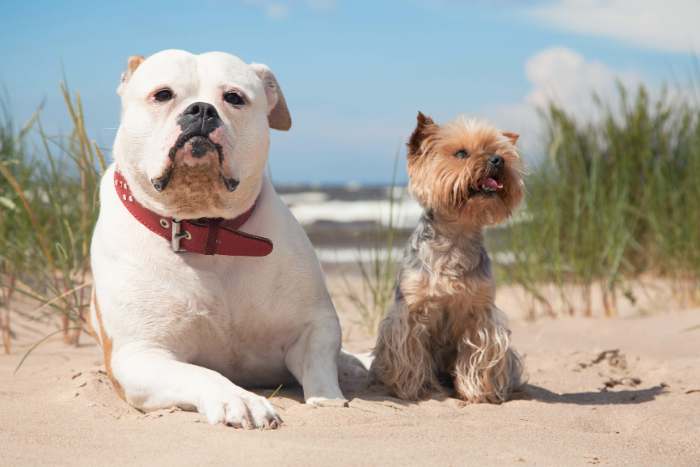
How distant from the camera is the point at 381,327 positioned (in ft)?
13.0

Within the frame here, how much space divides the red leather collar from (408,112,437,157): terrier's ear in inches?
33.0

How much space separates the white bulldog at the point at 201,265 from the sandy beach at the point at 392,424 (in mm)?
150

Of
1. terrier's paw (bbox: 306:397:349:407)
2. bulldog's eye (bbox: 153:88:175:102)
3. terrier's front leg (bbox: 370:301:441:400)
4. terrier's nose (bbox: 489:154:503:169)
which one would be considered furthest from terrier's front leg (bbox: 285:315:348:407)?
bulldog's eye (bbox: 153:88:175:102)

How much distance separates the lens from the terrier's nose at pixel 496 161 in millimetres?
3684

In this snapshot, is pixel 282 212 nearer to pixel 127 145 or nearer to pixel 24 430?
pixel 127 145

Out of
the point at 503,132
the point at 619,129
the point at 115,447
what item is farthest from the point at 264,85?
the point at 619,129

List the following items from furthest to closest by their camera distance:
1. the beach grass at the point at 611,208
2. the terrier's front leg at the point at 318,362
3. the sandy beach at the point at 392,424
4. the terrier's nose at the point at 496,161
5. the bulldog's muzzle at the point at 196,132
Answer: the beach grass at the point at 611,208 → the terrier's nose at the point at 496,161 → the terrier's front leg at the point at 318,362 → the bulldog's muzzle at the point at 196,132 → the sandy beach at the point at 392,424

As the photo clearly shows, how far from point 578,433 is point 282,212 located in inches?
62.6

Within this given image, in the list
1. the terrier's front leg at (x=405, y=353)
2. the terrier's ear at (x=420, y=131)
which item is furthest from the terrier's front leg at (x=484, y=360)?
the terrier's ear at (x=420, y=131)

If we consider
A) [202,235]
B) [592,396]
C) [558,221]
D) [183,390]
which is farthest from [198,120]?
[558,221]

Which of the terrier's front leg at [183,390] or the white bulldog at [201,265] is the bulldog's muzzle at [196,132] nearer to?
the white bulldog at [201,265]

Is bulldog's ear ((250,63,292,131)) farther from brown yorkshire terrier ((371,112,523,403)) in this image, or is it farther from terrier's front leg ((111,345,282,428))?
terrier's front leg ((111,345,282,428))

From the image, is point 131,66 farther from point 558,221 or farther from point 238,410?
→ point 558,221

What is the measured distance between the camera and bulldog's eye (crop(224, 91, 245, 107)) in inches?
Answer: 135
